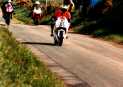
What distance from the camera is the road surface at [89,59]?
12149 millimetres

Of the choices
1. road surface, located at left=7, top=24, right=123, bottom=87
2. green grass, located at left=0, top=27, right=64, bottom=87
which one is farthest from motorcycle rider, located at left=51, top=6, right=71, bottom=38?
green grass, located at left=0, top=27, right=64, bottom=87

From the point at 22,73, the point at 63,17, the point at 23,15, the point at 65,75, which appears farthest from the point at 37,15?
the point at 22,73

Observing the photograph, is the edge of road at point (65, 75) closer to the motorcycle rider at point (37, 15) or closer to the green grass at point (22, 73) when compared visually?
the green grass at point (22, 73)

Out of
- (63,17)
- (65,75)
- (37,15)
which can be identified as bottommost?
(37,15)

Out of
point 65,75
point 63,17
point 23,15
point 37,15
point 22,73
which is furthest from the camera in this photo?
point 23,15

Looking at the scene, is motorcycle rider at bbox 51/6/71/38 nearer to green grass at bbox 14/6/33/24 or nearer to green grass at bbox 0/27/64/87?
green grass at bbox 0/27/64/87

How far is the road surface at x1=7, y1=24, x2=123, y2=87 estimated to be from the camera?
1215cm

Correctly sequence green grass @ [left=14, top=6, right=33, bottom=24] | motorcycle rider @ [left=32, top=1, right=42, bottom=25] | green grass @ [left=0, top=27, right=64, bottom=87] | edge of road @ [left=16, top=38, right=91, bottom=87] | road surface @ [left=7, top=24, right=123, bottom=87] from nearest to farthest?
green grass @ [left=0, top=27, right=64, bottom=87] < edge of road @ [left=16, top=38, right=91, bottom=87] < road surface @ [left=7, top=24, right=123, bottom=87] < motorcycle rider @ [left=32, top=1, right=42, bottom=25] < green grass @ [left=14, top=6, right=33, bottom=24]

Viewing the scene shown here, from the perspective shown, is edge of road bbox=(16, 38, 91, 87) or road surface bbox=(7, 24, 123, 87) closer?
edge of road bbox=(16, 38, 91, 87)

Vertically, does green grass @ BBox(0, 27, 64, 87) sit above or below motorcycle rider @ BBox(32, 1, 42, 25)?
above

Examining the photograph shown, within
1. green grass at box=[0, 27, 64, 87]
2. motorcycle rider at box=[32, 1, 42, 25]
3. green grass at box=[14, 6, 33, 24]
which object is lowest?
green grass at box=[14, 6, 33, 24]

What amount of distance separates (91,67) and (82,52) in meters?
3.54

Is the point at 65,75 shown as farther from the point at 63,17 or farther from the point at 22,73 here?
the point at 63,17

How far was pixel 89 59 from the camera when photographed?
1553 centimetres
